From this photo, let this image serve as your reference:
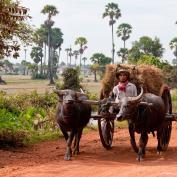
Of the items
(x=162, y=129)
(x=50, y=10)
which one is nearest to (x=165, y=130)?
(x=162, y=129)

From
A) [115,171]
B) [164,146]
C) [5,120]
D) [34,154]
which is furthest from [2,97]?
[115,171]

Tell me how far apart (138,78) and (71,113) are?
7.98 ft

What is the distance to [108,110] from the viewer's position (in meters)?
11.5

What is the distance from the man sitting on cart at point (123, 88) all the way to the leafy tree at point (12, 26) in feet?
10.9

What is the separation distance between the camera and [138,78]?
1298 cm

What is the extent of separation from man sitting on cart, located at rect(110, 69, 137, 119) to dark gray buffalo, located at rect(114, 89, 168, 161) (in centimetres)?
34

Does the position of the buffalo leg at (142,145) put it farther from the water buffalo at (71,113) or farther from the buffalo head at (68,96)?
the buffalo head at (68,96)

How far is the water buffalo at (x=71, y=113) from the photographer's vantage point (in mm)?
11504

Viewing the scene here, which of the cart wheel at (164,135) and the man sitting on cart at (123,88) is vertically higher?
the man sitting on cart at (123,88)

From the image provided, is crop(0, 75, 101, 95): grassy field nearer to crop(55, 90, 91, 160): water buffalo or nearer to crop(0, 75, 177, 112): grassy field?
crop(0, 75, 177, 112): grassy field

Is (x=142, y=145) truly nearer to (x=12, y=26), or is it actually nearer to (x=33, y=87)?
(x=12, y=26)

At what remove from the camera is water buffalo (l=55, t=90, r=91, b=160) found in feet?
37.7

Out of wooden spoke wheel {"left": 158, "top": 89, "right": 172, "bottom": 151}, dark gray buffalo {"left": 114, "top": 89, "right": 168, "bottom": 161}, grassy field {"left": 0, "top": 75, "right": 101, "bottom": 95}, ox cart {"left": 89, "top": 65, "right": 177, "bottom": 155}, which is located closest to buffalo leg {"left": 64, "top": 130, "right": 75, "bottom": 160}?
ox cart {"left": 89, "top": 65, "right": 177, "bottom": 155}

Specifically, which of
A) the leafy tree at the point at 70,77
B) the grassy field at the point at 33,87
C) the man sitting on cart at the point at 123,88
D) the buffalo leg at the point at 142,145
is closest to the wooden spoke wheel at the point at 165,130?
the buffalo leg at the point at 142,145
